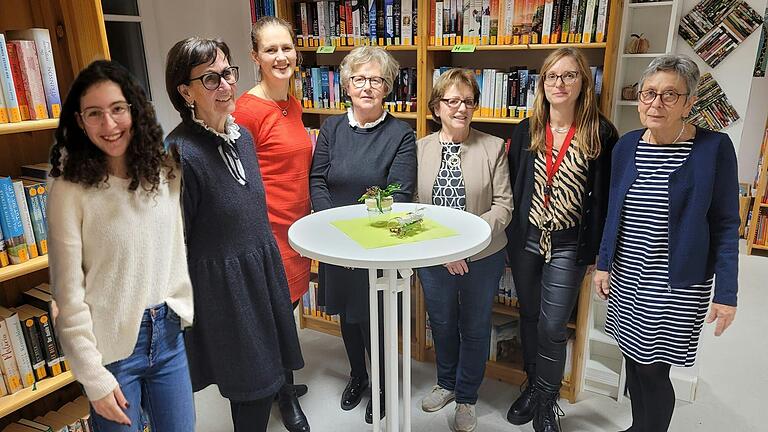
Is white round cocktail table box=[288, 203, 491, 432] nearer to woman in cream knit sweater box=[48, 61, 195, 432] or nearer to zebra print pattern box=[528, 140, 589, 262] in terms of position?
woman in cream knit sweater box=[48, 61, 195, 432]

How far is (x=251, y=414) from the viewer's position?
1.65m

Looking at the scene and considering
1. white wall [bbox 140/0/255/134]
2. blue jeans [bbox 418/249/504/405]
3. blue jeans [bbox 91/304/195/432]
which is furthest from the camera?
white wall [bbox 140/0/255/134]

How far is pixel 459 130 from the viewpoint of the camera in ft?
6.63

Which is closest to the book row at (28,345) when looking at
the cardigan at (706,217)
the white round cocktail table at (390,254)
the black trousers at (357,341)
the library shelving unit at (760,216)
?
the white round cocktail table at (390,254)

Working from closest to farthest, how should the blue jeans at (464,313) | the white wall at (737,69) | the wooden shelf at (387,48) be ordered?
the blue jeans at (464,313)
the wooden shelf at (387,48)
the white wall at (737,69)

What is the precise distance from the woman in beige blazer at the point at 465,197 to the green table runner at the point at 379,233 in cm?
50

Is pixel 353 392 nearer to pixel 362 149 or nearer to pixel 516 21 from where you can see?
pixel 362 149

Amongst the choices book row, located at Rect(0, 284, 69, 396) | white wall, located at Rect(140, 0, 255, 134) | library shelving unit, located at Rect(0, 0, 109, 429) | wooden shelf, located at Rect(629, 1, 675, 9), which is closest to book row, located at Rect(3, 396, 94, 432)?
library shelving unit, located at Rect(0, 0, 109, 429)

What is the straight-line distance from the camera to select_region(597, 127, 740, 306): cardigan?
5.14 feet

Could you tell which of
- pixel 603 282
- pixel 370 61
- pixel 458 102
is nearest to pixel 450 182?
pixel 458 102

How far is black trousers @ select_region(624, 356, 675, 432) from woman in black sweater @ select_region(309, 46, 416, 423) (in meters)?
1.03

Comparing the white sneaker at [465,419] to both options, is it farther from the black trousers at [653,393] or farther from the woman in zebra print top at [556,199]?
the black trousers at [653,393]

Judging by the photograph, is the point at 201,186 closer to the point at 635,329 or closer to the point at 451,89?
the point at 451,89

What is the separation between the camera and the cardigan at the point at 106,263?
0.93m
